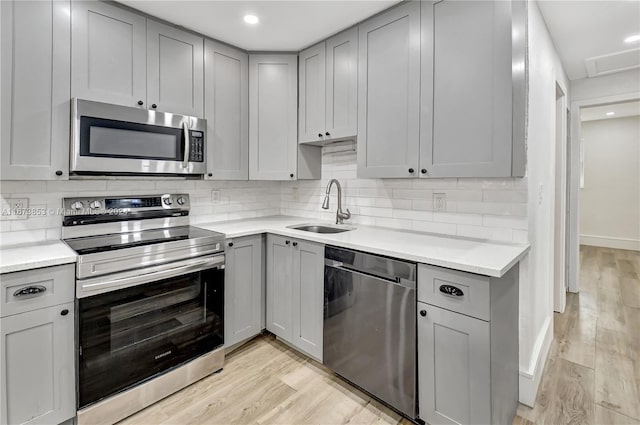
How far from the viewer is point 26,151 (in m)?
1.73

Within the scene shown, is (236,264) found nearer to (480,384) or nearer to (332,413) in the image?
(332,413)

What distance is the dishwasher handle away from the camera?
5.52ft

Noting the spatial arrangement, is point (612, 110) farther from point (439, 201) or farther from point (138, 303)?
point (138, 303)

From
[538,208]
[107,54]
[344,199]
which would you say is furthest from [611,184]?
[107,54]

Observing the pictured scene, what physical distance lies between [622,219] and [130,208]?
8000mm

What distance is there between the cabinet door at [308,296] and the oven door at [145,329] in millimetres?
542

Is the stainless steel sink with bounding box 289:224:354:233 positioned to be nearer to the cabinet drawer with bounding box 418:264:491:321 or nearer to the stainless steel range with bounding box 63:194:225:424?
the stainless steel range with bounding box 63:194:225:424

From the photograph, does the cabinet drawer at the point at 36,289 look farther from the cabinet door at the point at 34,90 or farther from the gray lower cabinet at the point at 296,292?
the gray lower cabinet at the point at 296,292

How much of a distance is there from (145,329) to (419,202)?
200 cm

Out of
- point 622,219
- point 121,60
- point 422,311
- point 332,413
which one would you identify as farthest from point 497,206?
point 622,219

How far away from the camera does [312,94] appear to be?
8.91 feet

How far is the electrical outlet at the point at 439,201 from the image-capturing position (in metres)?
2.23

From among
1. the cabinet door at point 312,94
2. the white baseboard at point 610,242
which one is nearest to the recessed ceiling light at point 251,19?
the cabinet door at point 312,94

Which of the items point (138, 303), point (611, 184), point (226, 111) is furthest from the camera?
point (611, 184)
